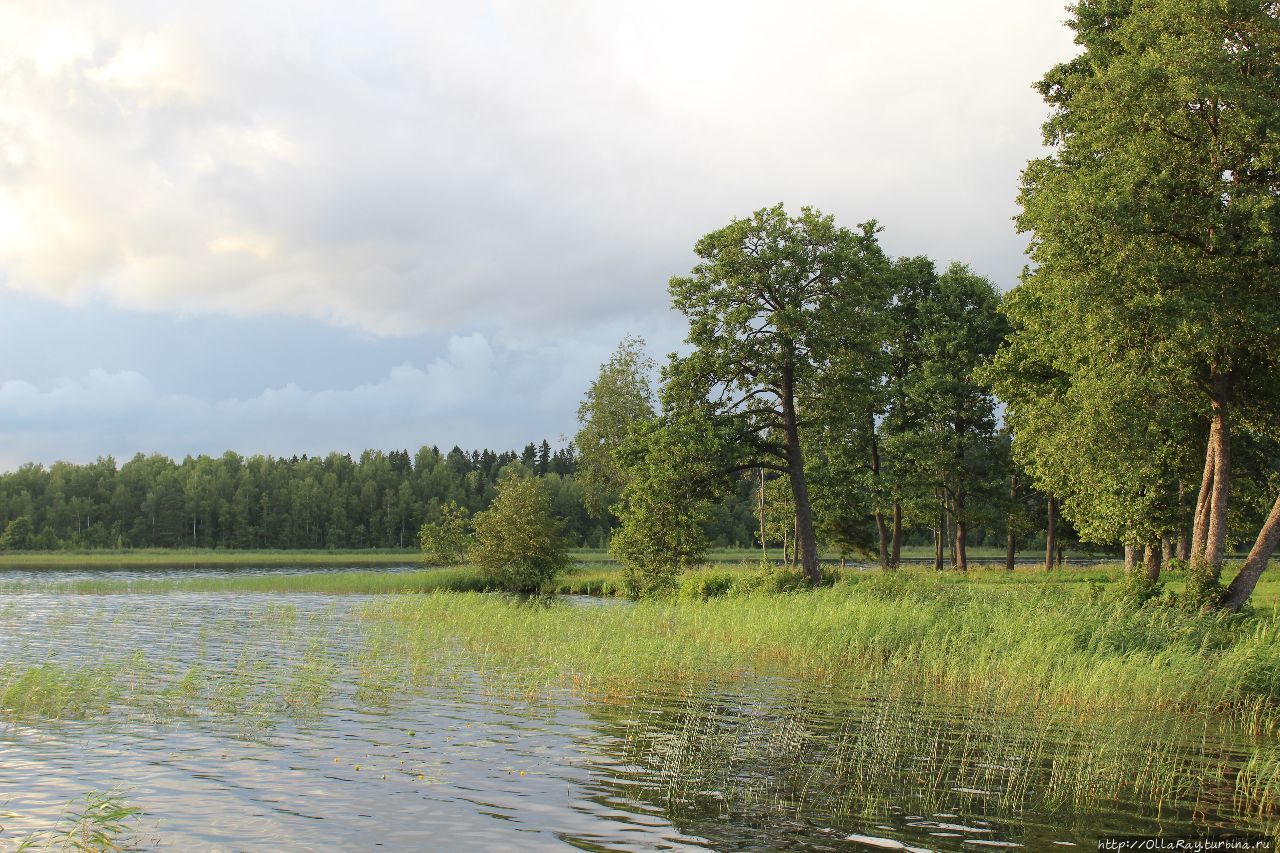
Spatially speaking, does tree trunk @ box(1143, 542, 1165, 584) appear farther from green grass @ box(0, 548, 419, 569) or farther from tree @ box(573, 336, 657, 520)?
green grass @ box(0, 548, 419, 569)

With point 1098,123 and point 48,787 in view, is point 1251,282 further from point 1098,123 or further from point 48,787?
point 48,787

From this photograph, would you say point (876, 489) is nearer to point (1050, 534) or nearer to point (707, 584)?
point (1050, 534)

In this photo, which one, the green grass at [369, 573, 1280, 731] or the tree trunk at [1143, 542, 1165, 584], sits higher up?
the tree trunk at [1143, 542, 1165, 584]

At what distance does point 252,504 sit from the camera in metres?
148

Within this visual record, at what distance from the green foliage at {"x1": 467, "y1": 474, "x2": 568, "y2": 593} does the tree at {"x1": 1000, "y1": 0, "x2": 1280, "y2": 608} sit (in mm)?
29712

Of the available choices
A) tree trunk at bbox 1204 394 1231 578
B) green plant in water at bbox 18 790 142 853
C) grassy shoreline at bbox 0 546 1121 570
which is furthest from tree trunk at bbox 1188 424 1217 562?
grassy shoreline at bbox 0 546 1121 570

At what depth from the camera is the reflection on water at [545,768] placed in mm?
10469

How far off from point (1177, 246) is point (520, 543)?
35645mm

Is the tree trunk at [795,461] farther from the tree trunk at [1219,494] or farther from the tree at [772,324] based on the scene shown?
the tree trunk at [1219,494]

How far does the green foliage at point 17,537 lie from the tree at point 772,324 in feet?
353

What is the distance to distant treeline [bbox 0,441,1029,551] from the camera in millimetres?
136875

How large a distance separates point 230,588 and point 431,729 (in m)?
42.1

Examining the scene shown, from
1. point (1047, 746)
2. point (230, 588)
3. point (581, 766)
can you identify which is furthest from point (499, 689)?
point (230, 588)

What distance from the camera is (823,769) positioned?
12.9 metres
